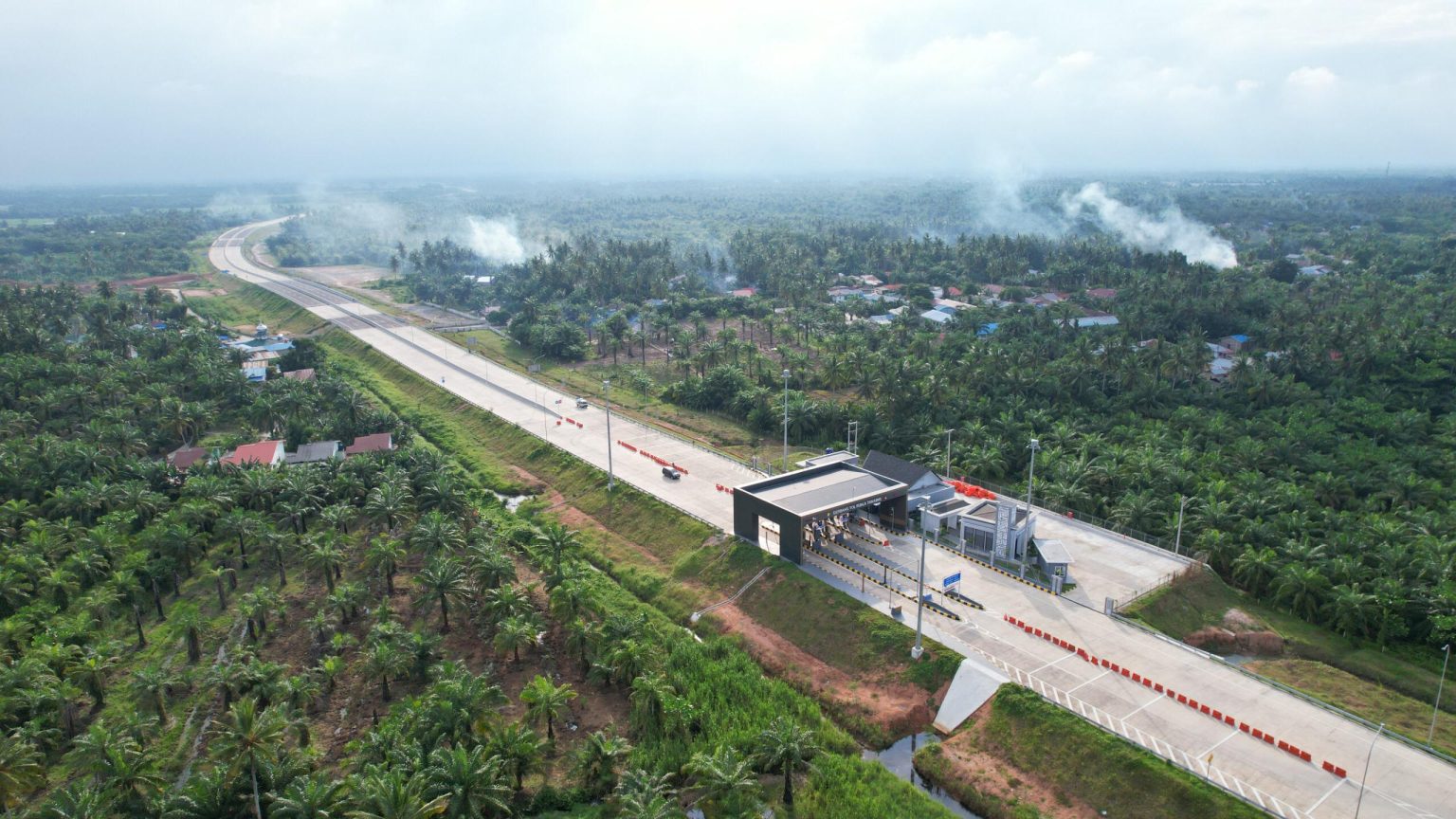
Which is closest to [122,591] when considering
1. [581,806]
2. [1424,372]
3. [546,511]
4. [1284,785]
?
[546,511]

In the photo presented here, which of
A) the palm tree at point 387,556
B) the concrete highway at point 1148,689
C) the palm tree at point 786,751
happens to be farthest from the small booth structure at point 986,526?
the palm tree at point 387,556

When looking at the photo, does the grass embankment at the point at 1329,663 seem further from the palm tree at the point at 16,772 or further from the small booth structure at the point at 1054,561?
the palm tree at the point at 16,772

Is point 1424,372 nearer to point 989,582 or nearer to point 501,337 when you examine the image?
point 989,582

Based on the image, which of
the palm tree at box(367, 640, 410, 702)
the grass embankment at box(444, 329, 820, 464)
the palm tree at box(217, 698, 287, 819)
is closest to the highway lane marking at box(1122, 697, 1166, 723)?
the palm tree at box(367, 640, 410, 702)

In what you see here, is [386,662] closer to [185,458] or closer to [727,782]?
[727,782]

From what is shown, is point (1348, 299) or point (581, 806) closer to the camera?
point (581, 806)
